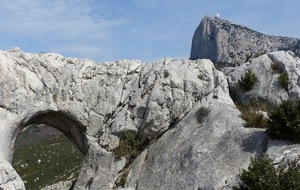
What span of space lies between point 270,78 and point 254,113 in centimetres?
327

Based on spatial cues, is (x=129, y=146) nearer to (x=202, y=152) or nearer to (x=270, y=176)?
(x=202, y=152)

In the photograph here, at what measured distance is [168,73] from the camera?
24.6 m

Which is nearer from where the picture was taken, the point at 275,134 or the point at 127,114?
the point at 275,134

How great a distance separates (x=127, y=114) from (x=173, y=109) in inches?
123

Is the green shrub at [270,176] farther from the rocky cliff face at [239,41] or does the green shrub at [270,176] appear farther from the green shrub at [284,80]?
the rocky cliff face at [239,41]

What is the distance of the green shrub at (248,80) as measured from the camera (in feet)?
79.5

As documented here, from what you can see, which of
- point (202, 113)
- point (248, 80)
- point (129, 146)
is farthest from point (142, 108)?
point (248, 80)

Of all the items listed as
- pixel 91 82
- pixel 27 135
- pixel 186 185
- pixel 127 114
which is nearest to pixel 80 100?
pixel 91 82

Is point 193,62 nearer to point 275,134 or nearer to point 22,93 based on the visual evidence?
point 275,134

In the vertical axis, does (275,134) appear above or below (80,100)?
below

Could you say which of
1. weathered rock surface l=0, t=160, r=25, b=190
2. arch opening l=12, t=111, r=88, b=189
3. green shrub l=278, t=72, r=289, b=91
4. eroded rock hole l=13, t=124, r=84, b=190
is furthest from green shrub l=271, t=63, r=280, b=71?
eroded rock hole l=13, t=124, r=84, b=190

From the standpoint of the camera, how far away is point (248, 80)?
24.4m

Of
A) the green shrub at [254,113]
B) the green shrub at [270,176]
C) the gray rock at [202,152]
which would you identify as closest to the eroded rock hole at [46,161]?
the gray rock at [202,152]

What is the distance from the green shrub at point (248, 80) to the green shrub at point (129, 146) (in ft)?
24.5
